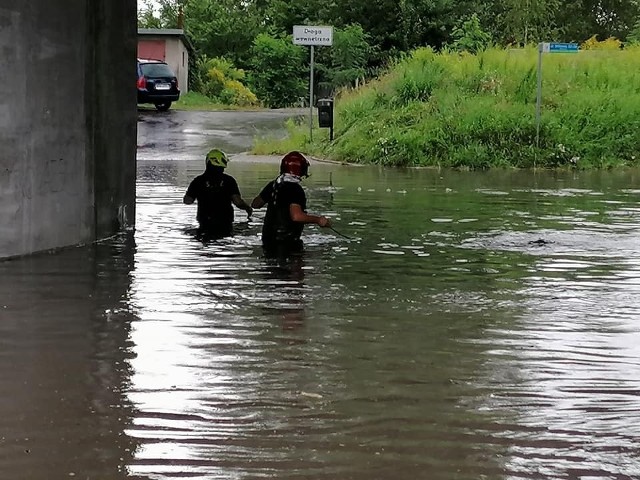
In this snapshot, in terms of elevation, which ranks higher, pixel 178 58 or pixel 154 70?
pixel 178 58

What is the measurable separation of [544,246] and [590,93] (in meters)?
19.9

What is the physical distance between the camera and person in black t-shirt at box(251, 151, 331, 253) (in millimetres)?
11109

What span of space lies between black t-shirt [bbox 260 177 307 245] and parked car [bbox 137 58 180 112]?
29.3 meters

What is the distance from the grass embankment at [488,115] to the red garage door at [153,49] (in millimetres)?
18863

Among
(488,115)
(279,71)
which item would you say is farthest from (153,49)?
(488,115)

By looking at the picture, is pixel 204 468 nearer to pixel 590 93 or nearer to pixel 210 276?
pixel 210 276

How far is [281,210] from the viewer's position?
11.6 metres

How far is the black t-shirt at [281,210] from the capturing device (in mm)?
11266

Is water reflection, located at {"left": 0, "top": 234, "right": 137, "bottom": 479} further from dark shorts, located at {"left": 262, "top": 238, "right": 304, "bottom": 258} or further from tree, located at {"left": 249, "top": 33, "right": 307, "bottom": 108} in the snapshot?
tree, located at {"left": 249, "top": 33, "right": 307, "bottom": 108}

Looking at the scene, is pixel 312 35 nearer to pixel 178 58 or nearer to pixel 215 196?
pixel 215 196

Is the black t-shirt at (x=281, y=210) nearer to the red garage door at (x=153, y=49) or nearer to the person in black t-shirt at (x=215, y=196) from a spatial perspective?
the person in black t-shirt at (x=215, y=196)

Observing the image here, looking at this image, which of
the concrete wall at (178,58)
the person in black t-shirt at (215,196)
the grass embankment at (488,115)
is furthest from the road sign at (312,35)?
the concrete wall at (178,58)

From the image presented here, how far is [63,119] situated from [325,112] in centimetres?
1933

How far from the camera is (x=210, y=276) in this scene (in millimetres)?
9906
